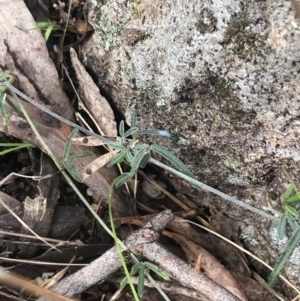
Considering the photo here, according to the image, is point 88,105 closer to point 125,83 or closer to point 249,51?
point 125,83

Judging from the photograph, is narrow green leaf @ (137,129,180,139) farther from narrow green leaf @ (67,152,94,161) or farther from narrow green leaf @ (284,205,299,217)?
narrow green leaf @ (284,205,299,217)

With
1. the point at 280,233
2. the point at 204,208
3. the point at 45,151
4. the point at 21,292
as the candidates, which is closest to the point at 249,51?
the point at 280,233

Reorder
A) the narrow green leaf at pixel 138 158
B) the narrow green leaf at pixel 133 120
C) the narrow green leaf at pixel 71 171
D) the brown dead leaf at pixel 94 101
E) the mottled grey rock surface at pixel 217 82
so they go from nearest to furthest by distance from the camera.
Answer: the mottled grey rock surface at pixel 217 82, the narrow green leaf at pixel 138 158, the narrow green leaf at pixel 133 120, the narrow green leaf at pixel 71 171, the brown dead leaf at pixel 94 101

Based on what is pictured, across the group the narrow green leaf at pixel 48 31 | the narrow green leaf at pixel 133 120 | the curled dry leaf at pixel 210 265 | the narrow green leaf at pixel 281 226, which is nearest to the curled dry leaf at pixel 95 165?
the narrow green leaf at pixel 133 120

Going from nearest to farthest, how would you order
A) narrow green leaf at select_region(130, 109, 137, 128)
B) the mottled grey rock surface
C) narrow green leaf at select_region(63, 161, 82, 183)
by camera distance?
the mottled grey rock surface < narrow green leaf at select_region(130, 109, 137, 128) < narrow green leaf at select_region(63, 161, 82, 183)

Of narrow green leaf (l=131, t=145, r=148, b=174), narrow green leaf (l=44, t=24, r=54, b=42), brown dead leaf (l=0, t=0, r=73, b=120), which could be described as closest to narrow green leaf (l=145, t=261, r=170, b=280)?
narrow green leaf (l=131, t=145, r=148, b=174)

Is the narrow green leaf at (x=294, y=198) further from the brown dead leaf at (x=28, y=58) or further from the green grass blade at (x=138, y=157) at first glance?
the brown dead leaf at (x=28, y=58)
